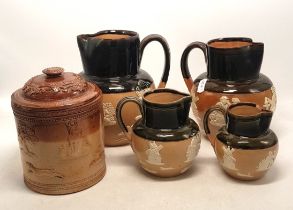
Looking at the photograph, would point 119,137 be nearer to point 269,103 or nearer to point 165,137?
point 165,137

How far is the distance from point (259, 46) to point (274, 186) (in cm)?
44

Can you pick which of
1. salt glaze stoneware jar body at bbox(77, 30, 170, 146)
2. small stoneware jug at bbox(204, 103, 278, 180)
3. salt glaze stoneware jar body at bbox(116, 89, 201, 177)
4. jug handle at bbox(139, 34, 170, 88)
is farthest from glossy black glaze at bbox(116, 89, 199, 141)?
jug handle at bbox(139, 34, 170, 88)

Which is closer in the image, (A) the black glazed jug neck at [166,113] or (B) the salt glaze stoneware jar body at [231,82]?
(A) the black glazed jug neck at [166,113]

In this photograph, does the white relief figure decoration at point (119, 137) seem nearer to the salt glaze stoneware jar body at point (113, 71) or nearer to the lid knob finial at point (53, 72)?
the salt glaze stoneware jar body at point (113, 71)

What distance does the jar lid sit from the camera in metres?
1.26

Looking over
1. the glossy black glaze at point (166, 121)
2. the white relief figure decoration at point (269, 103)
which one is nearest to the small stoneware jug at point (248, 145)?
the glossy black glaze at point (166, 121)

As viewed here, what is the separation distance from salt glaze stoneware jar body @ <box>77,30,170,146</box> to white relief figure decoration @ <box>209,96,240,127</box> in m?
0.24

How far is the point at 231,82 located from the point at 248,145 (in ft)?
0.98

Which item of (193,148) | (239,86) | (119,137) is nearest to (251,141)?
(193,148)

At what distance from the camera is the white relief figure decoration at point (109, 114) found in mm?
1547

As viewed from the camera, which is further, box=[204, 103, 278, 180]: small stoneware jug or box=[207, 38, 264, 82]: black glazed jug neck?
box=[207, 38, 264, 82]: black glazed jug neck

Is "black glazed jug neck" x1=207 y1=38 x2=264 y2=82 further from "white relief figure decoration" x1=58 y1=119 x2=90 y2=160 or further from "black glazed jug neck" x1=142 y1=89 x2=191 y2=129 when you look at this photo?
"white relief figure decoration" x1=58 y1=119 x2=90 y2=160

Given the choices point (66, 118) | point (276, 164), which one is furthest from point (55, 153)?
point (276, 164)
